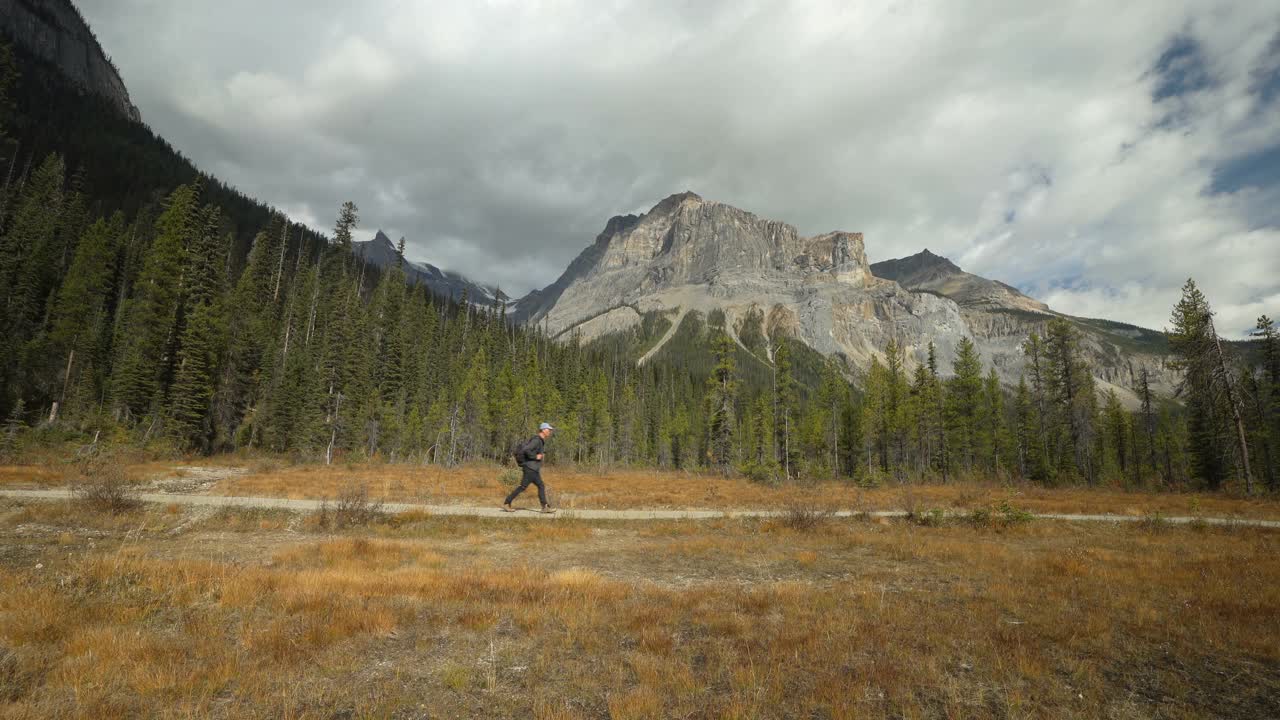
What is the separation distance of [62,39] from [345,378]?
150m

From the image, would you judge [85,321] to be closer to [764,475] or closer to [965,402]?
[764,475]

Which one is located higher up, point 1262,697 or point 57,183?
point 57,183

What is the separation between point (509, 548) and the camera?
1203 cm

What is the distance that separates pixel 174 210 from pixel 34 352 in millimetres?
14462

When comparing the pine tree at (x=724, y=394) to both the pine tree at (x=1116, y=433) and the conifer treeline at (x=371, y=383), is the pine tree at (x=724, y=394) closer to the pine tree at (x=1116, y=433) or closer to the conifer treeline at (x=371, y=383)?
the conifer treeline at (x=371, y=383)

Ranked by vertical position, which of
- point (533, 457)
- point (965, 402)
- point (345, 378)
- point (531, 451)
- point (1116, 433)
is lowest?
point (533, 457)

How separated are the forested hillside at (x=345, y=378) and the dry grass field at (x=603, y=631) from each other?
3084cm

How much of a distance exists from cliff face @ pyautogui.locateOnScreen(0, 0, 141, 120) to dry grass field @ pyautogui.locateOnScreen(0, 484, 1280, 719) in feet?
535

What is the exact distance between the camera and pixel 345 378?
52.8 m

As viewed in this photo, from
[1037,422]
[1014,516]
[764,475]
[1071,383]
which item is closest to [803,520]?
[1014,516]

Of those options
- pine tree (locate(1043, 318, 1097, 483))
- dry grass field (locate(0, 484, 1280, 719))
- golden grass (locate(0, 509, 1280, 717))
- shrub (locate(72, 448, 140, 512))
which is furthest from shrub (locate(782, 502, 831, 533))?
pine tree (locate(1043, 318, 1097, 483))

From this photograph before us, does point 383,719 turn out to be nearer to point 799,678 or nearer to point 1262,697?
point 799,678

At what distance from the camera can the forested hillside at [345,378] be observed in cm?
3672

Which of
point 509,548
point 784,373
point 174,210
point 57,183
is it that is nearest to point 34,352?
point 174,210
